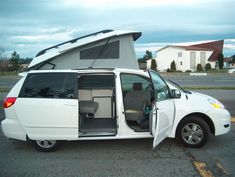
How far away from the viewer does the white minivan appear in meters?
5.45

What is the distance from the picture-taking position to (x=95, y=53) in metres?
6.40

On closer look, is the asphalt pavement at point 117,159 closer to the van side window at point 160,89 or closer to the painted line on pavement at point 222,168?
the painted line on pavement at point 222,168

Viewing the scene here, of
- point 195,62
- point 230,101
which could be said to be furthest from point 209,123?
point 195,62

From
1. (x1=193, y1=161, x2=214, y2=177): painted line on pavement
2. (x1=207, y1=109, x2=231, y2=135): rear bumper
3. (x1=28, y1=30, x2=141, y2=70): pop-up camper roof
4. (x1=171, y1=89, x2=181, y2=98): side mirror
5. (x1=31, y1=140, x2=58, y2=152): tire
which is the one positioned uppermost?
(x1=28, y1=30, x2=141, y2=70): pop-up camper roof

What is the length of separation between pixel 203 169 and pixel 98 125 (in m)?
2.31

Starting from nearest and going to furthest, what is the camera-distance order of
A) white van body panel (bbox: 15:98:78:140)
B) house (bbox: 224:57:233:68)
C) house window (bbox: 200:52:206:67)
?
1. white van body panel (bbox: 15:98:78:140)
2. house window (bbox: 200:52:206:67)
3. house (bbox: 224:57:233:68)

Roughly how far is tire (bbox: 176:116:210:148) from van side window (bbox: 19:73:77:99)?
2.18 m

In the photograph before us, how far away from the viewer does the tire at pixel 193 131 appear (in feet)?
18.8

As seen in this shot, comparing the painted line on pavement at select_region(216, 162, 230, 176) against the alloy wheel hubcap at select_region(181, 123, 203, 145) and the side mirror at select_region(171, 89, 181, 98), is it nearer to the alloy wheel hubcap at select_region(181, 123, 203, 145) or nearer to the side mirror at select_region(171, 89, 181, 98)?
the alloy wheel hubcap at select_region(181, 123, 203, 145)

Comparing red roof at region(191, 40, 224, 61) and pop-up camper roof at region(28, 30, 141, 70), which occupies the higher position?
red roof at region(191, 40, 224, 61)

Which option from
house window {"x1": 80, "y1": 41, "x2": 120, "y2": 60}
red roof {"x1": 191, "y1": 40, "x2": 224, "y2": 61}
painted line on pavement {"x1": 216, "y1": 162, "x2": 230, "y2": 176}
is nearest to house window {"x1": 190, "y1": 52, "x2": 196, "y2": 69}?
red roof {"x1": 191, "y1": 40, "x2": 224, "y2": 61}

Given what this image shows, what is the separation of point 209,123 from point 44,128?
3.19 metres

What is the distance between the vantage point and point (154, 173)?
4.61 metres

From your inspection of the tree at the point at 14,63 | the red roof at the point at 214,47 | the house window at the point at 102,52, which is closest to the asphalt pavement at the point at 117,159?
the house window at the point at 102,52
